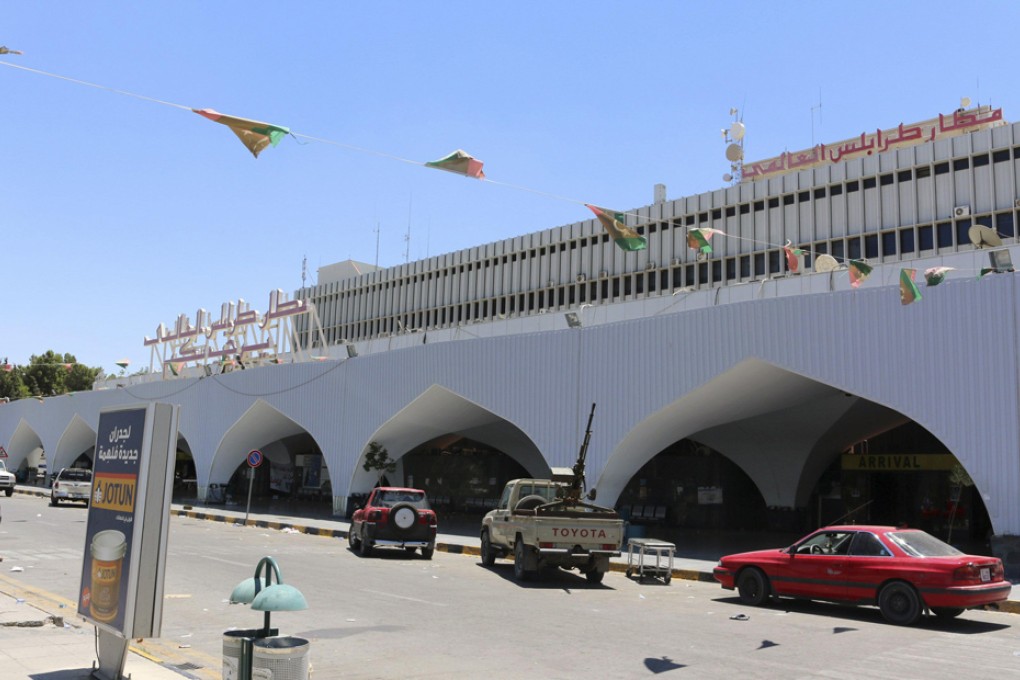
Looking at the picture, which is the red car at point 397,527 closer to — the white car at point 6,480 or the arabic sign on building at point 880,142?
the white car at point 6,480

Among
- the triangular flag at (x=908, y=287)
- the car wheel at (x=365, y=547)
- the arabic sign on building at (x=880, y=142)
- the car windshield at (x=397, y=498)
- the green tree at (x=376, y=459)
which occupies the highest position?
the arabic sign on building at (x=880, y=142)

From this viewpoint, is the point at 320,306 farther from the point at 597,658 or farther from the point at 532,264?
the point at 597,658

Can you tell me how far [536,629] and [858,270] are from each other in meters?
10.7

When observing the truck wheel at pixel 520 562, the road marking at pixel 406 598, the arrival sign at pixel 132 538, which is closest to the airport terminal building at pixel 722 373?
the truck wheel at pixel 520 562

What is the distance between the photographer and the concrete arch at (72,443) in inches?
2163

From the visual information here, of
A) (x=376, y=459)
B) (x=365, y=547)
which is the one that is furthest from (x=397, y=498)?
(x=376, y=459)

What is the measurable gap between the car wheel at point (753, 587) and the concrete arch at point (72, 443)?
49492mm

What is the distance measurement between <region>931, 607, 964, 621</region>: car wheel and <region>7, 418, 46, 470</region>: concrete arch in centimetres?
6429

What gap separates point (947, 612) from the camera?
1168 cm

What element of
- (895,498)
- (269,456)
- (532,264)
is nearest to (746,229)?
(532,264)

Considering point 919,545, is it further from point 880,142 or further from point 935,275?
point 880,142

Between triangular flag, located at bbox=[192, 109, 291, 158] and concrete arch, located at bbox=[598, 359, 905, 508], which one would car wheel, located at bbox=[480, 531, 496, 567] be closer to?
concrete arch, located at bbox=[598, 359, 905, 508]

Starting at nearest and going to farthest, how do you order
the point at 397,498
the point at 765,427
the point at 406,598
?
1. the point at 406,598
2. the point at 397,498
3. the point at 765,427

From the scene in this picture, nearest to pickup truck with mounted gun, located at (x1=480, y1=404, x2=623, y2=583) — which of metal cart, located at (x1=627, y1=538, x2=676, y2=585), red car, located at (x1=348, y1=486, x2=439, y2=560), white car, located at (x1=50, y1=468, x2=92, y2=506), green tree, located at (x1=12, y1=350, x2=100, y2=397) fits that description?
metal cart, located at (x1=627, y1=538, x2=676, y2=585)
